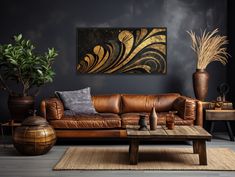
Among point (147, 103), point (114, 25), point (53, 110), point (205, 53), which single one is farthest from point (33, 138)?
point (205, 53)

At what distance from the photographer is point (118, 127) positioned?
694 centimetres

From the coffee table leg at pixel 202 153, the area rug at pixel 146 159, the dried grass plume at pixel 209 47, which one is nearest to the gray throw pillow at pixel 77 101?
the area rug at pixel 146 159

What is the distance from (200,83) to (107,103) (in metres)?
1.68

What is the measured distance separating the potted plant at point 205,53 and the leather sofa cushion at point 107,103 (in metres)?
1.42

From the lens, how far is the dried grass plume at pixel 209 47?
8.00 metres

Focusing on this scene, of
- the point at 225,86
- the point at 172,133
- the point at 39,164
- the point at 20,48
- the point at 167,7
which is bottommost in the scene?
the point at 39,164

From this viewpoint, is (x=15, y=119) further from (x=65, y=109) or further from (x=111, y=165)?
(x=111, y=165)

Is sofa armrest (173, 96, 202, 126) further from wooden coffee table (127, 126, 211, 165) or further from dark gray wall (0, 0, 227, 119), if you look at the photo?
wooden coffee table (127, 126, 211, 165)

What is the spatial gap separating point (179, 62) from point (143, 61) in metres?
0.67

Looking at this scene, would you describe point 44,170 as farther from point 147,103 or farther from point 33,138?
point 147,103

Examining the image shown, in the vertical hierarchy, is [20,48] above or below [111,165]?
above

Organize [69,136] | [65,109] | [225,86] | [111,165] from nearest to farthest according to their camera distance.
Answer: [111,165]
[69,136]
[65,109]
[225,86]

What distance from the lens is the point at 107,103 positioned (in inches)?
306

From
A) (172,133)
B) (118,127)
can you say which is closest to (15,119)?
(118,127)
